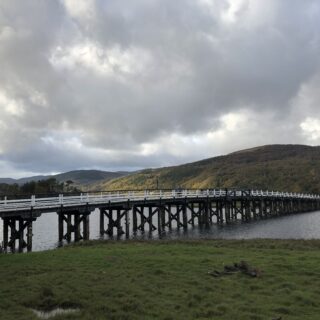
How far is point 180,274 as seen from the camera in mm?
17234

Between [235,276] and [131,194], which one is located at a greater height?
[131,194]

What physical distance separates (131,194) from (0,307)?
38.8 m

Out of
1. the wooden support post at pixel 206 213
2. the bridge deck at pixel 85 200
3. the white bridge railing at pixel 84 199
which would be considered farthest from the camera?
the wooden support post at pixel 206 213

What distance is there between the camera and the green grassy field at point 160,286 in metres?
12.1

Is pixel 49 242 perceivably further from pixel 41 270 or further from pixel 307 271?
pixel 307 271

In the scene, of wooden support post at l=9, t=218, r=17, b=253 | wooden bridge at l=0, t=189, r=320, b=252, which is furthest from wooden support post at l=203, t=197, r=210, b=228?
wooden support post at l=9, t=218, r=17, b=253

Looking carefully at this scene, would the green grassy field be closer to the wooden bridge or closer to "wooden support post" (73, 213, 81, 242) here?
the wooden bridge

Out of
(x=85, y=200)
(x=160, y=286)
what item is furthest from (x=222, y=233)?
(x=160, y=286)

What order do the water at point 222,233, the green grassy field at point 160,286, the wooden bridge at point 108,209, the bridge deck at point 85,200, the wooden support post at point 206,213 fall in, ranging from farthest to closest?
1. the wooden support post at point 206,213
2. the water at point 222,233
3. the wooden bridge at point 108,209
4. the bridge deck at point 85,200
5. the green grassy field at point 160,286

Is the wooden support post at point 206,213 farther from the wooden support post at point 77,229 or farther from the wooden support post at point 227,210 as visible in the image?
the wooden support post at point 77,229

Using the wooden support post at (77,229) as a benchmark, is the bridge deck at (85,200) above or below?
above

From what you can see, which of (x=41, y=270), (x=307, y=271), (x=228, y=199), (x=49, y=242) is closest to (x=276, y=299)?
(x=307, y=271)

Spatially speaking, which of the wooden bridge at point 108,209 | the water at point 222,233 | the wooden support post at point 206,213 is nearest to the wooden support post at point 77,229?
the wooden bridge at point 108,209

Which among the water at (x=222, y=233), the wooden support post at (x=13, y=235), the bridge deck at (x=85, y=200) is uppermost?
the bridge deck at (x=85, y=200)
